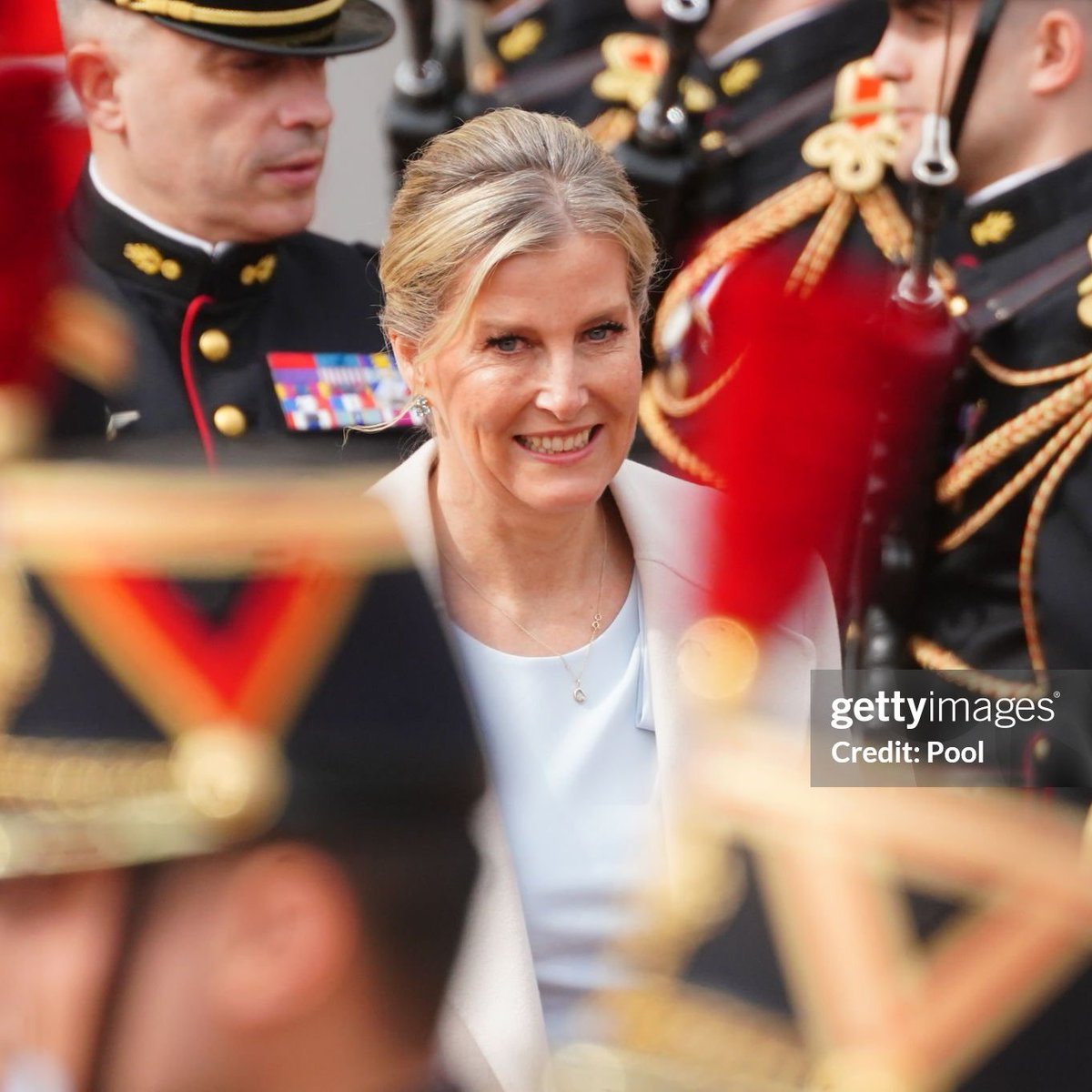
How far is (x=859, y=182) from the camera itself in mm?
2809

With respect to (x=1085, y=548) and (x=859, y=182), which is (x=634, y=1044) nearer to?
(x=1085, y=548)

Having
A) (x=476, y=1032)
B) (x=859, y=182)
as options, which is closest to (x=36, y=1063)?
(x=476, y=1032)

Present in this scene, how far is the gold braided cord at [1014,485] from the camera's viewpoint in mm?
2508

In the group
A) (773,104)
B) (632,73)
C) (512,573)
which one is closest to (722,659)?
(512,573)

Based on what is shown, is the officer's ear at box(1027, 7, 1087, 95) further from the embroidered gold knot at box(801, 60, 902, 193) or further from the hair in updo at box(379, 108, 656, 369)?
the hair in updo at box(379, 108, 656, 369)

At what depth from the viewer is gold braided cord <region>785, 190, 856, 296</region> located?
2822 millimetres

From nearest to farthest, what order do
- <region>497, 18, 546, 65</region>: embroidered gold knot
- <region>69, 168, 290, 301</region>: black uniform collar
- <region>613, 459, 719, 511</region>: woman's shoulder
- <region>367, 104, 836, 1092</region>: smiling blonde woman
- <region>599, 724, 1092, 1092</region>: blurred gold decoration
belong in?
<region>599, 724, 1092, 1092</region>: blurred gold decoration → <region>367, 104, 836, 1092</region>: smiling blonde woman → <region>613, 459, 719, 511</region>: woman's shoulder → <region>69, 168, 290, 301</region>: black uniform collar → <region>497, 18, 546, 65</region>: embroidered gold knot

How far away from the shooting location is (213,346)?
2.65 m

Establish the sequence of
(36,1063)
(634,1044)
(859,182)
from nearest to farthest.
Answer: (36,1063) → (634,1044) → (859,182)

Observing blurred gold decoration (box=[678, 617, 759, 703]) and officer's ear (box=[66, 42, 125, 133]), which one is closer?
blurred gold decoration (box=[678, 617, 759, 703])

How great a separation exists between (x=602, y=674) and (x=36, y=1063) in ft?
2.87

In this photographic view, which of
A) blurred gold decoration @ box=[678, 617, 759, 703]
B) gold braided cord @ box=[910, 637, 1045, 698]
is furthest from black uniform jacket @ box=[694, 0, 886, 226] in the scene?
blurred gold decoration @ box=[678, 617, 759, 703]

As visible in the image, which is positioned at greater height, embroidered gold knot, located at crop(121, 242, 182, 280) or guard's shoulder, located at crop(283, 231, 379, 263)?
embroidered gold knot, located at crop(121, 242, 182, 280)

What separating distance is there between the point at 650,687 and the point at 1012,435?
769mm
